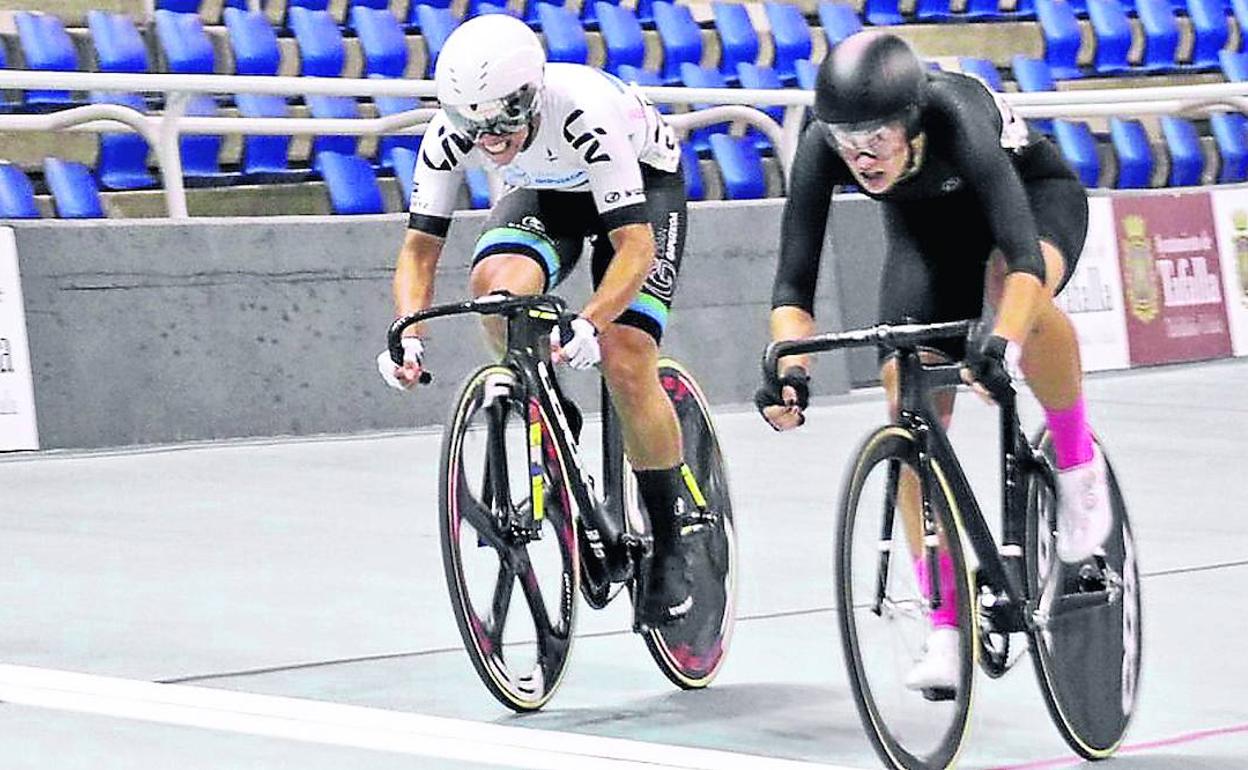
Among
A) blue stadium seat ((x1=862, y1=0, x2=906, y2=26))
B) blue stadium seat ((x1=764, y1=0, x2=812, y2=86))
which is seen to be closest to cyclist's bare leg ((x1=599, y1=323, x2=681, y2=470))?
blue stadium seat ((x1=764, y1=0, x2=812, y2=86))

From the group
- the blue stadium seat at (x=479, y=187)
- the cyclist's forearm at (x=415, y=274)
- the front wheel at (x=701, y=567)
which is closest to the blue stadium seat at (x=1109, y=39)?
the blue stadium seat at (x=479, y=187)

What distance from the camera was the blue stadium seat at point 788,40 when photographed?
17.0 metres

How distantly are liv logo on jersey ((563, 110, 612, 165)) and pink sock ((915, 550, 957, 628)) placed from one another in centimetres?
142

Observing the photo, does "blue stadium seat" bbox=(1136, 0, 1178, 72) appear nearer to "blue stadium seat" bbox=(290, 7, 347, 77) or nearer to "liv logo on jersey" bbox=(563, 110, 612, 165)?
"blue stadium seat" bbox=(290, 7, 347, 77)

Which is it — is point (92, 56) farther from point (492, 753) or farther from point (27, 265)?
point (492, 753)

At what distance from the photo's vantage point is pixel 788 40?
17.1 meters

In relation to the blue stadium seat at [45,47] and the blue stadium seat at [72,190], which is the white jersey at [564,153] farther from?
the blue stadium seat at [45,47]

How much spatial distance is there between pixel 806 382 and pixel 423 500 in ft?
15.4

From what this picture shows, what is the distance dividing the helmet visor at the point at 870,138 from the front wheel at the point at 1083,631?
2.98 feet

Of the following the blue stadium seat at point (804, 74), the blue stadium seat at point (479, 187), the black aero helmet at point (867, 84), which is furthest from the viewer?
the blue stadium seat at point (804, 74)

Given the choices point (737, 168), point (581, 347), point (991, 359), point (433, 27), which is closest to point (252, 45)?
point (433, 27)

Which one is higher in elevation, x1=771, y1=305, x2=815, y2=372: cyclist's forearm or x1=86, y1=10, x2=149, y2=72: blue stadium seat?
x1=86, y1=10, x2=149, y2=72: blue stadium seat

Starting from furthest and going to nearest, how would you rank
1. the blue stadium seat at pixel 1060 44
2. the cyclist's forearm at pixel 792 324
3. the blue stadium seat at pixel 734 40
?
the blue stadium seat at pixel 1060 44, the blue stadium seat at pixel 734 40, the cyclist's forearm at pixel 792 324

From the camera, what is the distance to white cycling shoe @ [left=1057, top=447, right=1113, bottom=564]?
539cm
